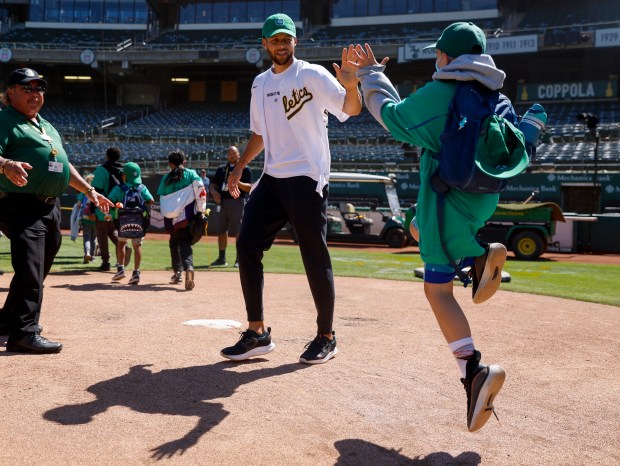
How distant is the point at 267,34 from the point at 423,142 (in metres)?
1.60

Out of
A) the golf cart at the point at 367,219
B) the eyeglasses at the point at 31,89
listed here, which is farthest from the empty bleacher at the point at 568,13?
the eyeglasses at the point at 31,89

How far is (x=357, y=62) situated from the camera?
3555 millimetres

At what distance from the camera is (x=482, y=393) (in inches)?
112

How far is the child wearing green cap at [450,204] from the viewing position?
3055 millimetres

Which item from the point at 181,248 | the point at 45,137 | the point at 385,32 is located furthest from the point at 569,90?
the point at 45,137

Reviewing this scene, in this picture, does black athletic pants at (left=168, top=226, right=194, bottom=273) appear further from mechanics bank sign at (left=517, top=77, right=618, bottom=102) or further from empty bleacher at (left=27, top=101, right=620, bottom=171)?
mechanics bank sign at (left=517, top=77, right=618, bottom=102)

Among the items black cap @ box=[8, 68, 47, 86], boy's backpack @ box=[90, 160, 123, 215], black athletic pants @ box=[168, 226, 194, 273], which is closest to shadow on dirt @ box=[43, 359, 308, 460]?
black cap @ box=[8, 68, 47, 86]

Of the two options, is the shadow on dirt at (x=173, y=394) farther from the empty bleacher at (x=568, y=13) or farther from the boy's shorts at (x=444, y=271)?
the empty bleacher at (x=568, y=13)

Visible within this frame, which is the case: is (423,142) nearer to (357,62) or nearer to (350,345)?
(357,62)

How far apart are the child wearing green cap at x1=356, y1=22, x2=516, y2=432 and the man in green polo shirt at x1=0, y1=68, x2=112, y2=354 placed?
2492 millimetres

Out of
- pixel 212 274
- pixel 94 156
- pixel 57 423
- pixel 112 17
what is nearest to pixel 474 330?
pixel 57 423

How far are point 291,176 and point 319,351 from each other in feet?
3.62

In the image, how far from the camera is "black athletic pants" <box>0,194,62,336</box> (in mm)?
4445

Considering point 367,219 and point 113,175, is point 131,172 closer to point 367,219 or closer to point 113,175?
point 113,175
